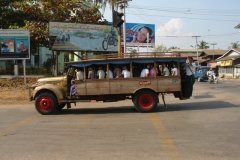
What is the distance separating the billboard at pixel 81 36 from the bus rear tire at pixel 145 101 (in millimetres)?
12466

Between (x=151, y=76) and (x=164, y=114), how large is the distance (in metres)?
1.69

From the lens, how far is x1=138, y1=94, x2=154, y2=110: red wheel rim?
55.4ft

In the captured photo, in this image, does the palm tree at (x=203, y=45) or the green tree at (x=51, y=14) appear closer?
the green tree at (x=51, y=14)

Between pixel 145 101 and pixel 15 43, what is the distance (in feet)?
38.4

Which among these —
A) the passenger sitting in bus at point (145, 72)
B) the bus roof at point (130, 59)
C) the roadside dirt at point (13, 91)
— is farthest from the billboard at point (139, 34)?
the passenger sitting in bus at point (145, 72)

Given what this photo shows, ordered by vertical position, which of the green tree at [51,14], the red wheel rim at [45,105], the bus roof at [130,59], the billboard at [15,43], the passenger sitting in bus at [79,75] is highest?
the green tree at [51,14]

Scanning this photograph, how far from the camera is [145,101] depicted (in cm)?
1694

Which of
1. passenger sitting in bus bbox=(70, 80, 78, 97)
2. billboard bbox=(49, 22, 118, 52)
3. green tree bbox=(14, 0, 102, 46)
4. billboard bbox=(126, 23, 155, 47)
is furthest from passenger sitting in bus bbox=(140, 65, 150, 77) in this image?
billboard bbox=(126, 23, 155, 47)

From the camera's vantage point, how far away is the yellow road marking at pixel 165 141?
28.9 feet

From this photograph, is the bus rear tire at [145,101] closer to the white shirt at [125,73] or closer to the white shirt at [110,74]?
the white shirt at [125,73]

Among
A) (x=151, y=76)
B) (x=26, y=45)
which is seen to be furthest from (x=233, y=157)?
(x=26, y=45)

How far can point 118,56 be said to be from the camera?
56.9 feet

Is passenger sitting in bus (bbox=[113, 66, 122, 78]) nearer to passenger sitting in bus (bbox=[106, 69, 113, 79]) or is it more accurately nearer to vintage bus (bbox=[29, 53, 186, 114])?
vintage bus (bbox=[29, 53, 186, 114])

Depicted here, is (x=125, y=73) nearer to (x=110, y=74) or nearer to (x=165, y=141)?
(x=110, y=74)
